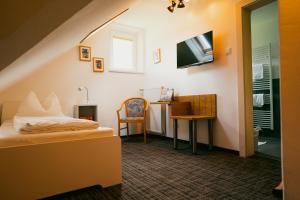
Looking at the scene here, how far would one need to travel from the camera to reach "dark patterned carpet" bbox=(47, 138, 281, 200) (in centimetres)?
166

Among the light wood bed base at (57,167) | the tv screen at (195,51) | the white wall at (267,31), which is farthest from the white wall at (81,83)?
the white wall at (267,31)

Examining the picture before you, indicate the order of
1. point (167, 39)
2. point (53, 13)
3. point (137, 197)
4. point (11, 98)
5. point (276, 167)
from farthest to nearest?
point (167, 39) < point (11, 98) < point (276, 167) < point (137, 197) < point (53, 13)

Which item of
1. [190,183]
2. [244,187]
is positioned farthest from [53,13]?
[244,187]

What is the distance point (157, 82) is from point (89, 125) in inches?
110

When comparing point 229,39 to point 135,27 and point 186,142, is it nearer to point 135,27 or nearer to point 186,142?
point 186,142

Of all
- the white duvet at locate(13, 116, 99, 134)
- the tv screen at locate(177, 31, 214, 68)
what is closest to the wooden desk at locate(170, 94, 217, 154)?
the tv screen at locate(177, 31, 214, 68)

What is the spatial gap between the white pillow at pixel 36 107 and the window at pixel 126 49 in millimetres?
1565

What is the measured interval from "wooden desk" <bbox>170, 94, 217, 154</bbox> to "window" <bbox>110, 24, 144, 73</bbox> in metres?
1.78

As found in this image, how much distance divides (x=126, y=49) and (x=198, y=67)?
2.11 m

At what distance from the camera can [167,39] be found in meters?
4.19

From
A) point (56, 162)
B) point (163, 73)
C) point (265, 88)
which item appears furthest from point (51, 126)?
point (265, 88)

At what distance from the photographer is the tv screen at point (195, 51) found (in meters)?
3.05

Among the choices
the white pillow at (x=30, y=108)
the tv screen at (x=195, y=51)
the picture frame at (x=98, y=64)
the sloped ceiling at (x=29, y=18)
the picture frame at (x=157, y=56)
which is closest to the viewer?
the sloped ceiling at (x=29, y=18)

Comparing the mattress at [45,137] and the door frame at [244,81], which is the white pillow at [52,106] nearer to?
the mattress at [45,137]
